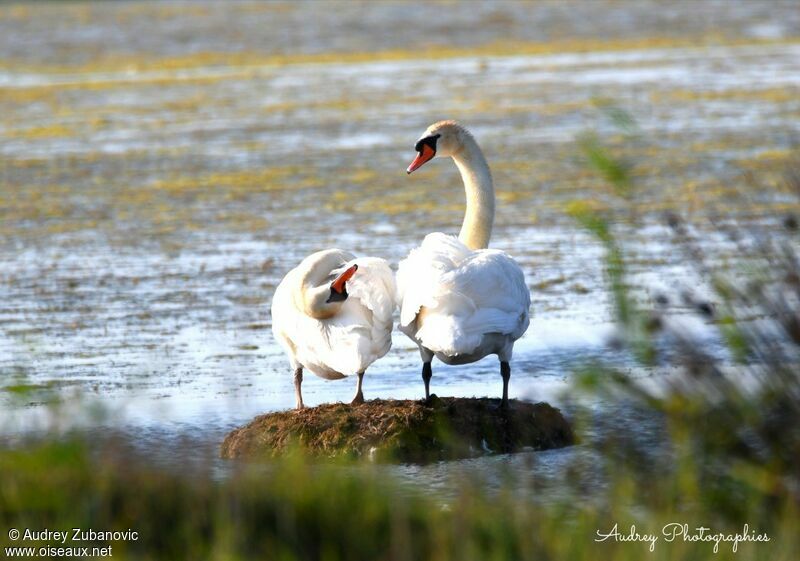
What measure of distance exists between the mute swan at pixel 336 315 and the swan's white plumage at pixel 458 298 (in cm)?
14

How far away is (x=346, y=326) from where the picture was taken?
Answer: 22.6ft

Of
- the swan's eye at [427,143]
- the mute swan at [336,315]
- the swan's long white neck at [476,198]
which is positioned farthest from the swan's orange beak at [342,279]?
the swan's eye at [427,143]

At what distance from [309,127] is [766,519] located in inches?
599

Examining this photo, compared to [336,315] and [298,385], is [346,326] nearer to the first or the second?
[336,315]

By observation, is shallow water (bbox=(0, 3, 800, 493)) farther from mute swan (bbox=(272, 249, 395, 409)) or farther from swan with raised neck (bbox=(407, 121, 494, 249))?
swan with raised neck (bbox=(407, 121, 494, 249))

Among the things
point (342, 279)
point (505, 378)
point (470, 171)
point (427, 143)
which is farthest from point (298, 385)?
point (427, 143)

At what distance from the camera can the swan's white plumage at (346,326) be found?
6.84m

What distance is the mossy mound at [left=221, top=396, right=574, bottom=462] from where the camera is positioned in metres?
6.44

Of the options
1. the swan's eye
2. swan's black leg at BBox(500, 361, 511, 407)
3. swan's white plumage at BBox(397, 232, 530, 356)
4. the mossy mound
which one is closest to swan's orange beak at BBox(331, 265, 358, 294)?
swan's white plumage at BBox(397, 232, 530, 356)

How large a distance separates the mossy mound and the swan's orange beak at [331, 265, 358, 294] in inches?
20.2

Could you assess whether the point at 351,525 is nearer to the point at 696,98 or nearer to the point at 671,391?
the point at 671,391

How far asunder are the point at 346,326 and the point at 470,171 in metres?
1.80

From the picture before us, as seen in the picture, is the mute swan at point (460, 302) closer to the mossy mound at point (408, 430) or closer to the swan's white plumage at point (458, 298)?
the swan's white plumage at point (458, 298)

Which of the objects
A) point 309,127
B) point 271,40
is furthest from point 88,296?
point 271,40
